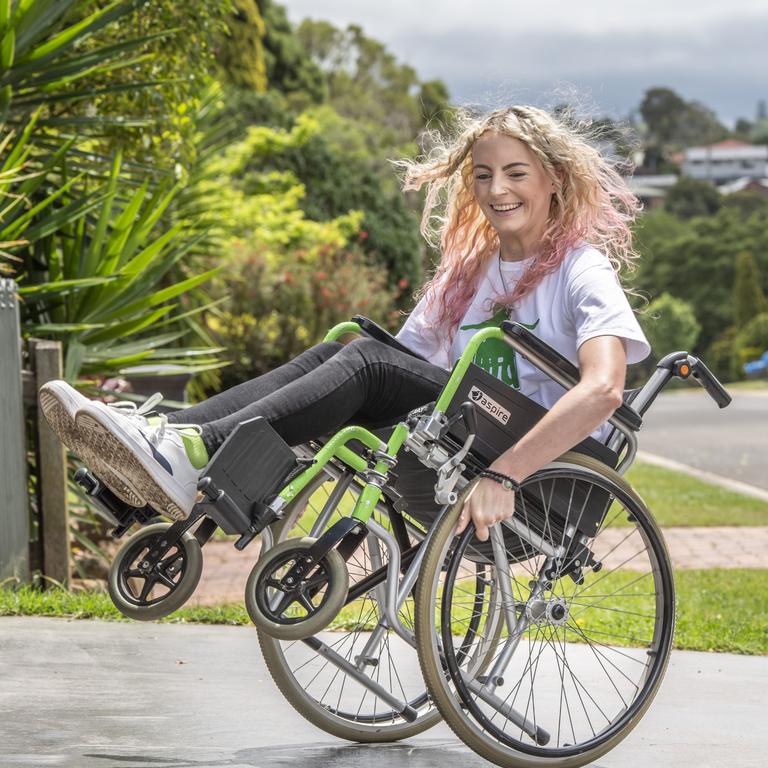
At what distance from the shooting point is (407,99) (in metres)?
51.2

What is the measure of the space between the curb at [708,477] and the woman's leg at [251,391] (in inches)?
326

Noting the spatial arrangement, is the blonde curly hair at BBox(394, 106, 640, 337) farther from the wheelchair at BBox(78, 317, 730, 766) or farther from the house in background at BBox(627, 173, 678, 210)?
the house in background at BBox(627, 173, 678, 210)

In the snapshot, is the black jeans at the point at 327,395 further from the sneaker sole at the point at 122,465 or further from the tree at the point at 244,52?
the tree at the point at 244,52

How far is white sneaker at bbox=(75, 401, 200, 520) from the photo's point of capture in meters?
2.89

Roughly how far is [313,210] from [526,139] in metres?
17.4

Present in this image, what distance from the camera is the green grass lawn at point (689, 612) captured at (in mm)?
4684

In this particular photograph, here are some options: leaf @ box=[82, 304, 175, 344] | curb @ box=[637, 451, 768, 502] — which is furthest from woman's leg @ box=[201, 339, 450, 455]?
curb @ box=[637, 451, 768, 502]

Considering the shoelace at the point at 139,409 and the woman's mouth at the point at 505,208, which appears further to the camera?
the woman's mouth at the point at 505,208

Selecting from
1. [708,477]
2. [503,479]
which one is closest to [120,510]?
[503,479]

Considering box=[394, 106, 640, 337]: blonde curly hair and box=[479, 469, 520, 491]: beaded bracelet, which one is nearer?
box=[479, 469, 520, 491]: beaded bracelet

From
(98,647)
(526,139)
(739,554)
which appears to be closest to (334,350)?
(526,139)

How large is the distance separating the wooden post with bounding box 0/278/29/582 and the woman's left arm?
288 centimetres

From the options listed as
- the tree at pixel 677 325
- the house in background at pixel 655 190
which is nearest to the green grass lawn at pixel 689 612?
the tree at pixel 677 325

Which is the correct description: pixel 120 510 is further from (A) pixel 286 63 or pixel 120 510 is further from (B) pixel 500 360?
(A) pixel 286 63
